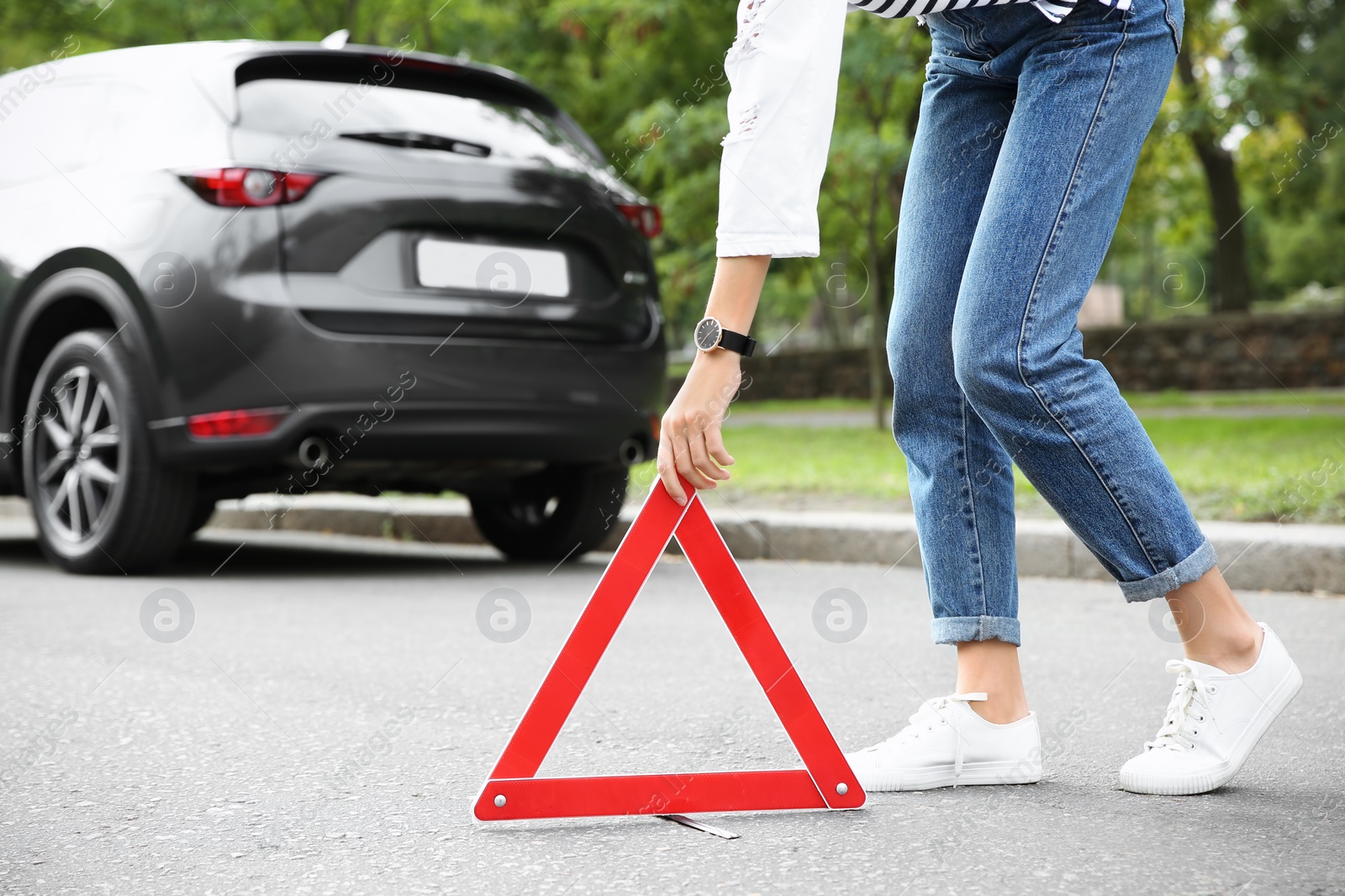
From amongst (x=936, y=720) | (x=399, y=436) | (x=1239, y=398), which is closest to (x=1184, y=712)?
(x=936, y=720)

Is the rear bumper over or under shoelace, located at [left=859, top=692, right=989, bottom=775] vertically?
under

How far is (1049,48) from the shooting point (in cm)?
Result: 213

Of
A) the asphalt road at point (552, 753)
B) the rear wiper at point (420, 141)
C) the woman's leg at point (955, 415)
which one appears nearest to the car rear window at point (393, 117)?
the rear wiper at point (420, 141)

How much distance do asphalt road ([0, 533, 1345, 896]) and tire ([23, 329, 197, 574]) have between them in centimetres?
23

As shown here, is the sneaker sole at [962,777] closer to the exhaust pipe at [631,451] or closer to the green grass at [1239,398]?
the exhaust pipe at [631,451]

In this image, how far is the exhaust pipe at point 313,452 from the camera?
180 inches

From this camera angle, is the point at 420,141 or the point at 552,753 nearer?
the point at 552,753

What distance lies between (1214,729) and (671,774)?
830mm

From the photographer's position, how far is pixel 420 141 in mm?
4746

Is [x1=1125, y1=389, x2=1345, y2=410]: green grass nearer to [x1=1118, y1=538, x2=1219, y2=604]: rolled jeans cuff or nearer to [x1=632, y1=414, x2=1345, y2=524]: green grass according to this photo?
[x1=632, y1=414, x2=1345, y2=524]: green grass

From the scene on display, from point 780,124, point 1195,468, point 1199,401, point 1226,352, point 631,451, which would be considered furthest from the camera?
point 1226,352

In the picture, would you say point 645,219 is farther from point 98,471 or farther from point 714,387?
point 714,387

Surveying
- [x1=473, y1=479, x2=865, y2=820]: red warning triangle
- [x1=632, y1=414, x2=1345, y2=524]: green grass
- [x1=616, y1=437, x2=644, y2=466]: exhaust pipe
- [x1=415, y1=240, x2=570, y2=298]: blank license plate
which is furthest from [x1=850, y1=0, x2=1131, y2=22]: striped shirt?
[x1=632, y1=414, x2=1345, y2=524]: green grass

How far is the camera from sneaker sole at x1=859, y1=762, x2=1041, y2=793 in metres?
2.26
